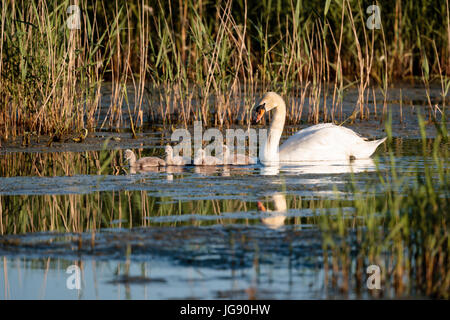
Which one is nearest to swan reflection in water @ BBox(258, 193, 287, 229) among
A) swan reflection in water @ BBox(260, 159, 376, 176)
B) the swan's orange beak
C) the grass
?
swan reflection in water @ BBox(260, 159, 376, 176)

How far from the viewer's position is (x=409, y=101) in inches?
551

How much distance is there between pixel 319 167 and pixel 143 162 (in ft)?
5.75

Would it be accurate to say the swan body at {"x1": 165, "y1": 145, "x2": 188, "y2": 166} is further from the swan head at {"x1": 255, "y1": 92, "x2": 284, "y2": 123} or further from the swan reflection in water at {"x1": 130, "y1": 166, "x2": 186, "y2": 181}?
the swan head at {"x1": 255, "y1": 92, "x2": 284, "y2": 123}

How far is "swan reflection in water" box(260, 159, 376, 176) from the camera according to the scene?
8.45 metres

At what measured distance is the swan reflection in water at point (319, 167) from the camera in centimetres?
845

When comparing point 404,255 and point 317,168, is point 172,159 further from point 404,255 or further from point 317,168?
point 404,255

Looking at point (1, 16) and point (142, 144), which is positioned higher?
point (1, 16)

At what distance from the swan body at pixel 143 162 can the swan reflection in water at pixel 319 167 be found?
1052mm

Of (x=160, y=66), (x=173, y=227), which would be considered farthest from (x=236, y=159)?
(x=173, y=227)

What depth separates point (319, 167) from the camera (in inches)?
344

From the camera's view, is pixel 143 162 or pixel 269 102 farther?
pixel 269 102
